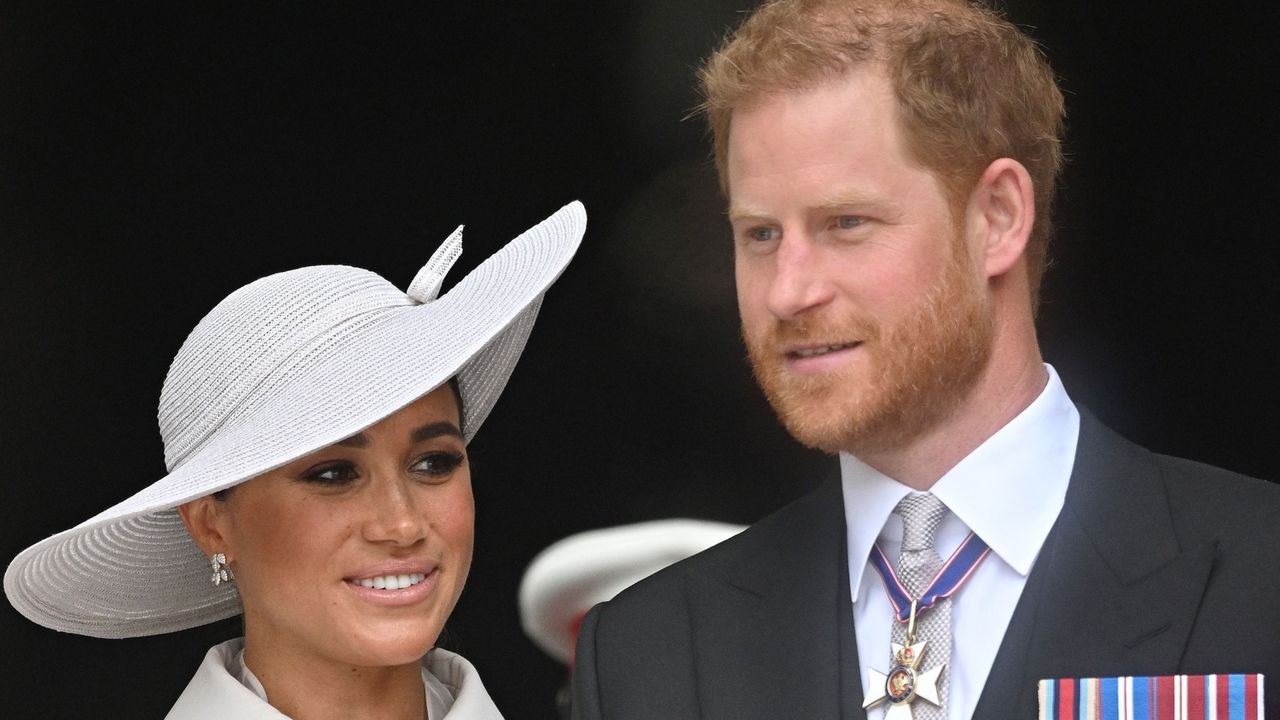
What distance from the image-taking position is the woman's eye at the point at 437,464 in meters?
2.74

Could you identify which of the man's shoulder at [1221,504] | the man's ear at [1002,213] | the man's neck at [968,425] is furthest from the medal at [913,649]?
the man's ear at [1002,213]

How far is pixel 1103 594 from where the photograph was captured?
2.29 metres

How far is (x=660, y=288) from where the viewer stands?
366 centimetres

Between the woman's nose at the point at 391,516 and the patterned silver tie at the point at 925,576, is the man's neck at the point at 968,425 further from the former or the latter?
the woman's nose at the point at 391,516

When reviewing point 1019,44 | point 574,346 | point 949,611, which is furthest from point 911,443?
point 574,346

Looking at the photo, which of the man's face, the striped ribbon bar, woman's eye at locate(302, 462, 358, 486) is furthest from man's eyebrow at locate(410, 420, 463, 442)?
the striped ribbon bar

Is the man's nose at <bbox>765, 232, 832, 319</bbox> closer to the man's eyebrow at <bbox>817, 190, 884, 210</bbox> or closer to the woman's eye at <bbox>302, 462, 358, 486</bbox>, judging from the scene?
the man's eyebrow at <bbox>817, 190, 884, 210</bbox>

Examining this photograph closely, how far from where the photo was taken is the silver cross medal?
90.0 inches

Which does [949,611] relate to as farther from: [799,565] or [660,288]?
[660,288]

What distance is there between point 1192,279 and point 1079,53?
1.49ft

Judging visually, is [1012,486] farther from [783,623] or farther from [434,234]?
[434,234]

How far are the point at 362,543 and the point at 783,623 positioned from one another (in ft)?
2.02

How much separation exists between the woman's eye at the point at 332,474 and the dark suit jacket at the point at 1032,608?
0.40m

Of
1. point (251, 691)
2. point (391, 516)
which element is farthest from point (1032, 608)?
point (251, 691)
